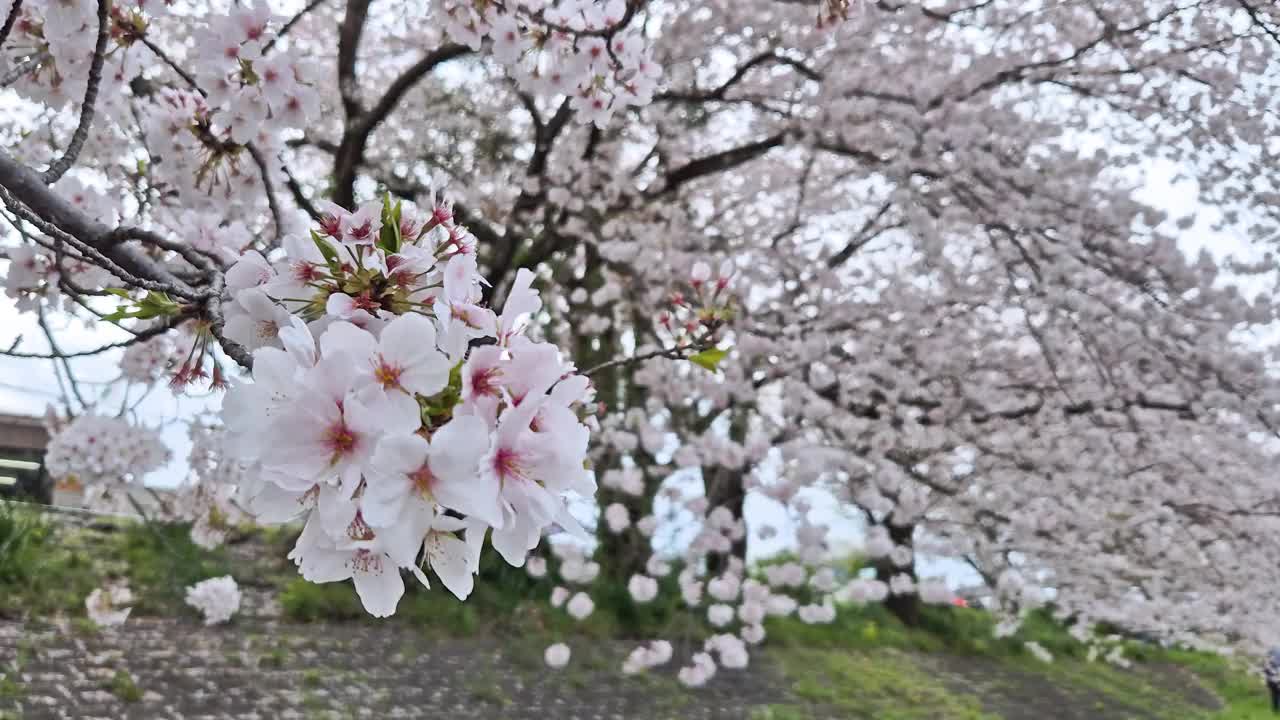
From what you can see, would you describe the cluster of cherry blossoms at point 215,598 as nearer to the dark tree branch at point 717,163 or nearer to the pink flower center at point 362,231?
the pink flower center at point 362,231

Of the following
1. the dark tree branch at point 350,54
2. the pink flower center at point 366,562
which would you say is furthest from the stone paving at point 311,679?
the pink flower center at point 366,562

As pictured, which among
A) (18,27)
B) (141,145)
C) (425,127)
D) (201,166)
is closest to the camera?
(18,27)

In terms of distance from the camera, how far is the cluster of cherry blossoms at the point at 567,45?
2330 millimetres

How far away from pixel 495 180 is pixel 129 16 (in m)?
5.16

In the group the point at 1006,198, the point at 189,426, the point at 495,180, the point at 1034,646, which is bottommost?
the point at 1034,646

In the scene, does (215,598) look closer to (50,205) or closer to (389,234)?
(50,205)

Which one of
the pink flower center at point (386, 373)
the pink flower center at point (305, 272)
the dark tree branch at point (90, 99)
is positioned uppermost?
the dark tree branch at point (90, 99)

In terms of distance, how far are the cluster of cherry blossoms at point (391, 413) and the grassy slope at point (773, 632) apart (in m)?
3.59

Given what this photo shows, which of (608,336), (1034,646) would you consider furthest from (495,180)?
(1034,646)

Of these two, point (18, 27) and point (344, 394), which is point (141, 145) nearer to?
point (18, 27)

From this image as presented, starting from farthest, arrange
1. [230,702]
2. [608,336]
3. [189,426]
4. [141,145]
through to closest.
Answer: [608,336] < [230,702] < [189,426] < [141,145]

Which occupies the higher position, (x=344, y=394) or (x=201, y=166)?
(x=201, y=166)

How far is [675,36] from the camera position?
5723mm

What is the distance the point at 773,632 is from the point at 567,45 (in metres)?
6.51
